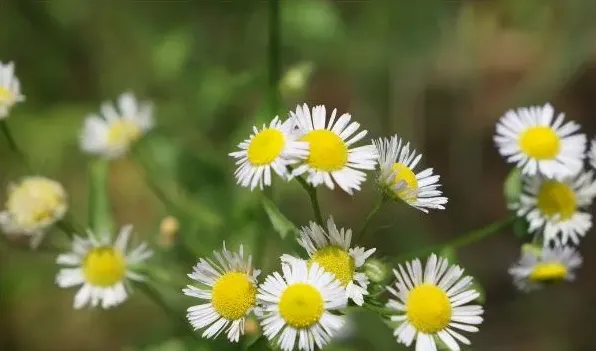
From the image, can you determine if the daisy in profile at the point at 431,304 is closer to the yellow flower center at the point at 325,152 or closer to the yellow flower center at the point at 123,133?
the yellow flower center at the point at 325,152

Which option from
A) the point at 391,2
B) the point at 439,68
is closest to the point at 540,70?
the point at 439,68

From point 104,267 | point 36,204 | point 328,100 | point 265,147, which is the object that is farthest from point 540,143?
point 328,100

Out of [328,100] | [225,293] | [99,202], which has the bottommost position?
[225,293]

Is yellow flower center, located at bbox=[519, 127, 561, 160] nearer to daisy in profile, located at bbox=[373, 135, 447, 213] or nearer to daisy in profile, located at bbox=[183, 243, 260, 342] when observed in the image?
daisy in profile, located at bbox=[373, 135, 447, 213]

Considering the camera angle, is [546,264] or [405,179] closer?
[405,179]

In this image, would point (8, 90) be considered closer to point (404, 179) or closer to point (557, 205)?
point (404, 179)

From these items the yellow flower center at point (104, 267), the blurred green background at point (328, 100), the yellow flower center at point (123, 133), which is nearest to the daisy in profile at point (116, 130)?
the yellow flower center at point (123, 133)

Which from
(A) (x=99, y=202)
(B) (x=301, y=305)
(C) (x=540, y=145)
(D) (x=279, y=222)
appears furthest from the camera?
(A) (x=99, y=202)

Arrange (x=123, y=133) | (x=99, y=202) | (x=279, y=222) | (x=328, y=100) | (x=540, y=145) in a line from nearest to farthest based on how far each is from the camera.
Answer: (x=279, y=222)
(x=540, y=145)
(x=99, y=202)
(x=123, y=133)
(x=328, y=100)
